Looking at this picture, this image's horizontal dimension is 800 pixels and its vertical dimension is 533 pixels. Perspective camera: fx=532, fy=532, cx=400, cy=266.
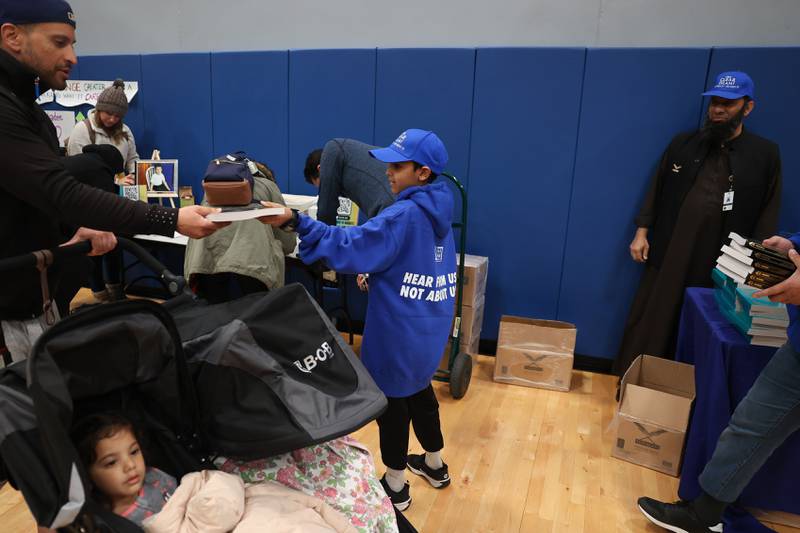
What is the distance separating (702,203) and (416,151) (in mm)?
1863

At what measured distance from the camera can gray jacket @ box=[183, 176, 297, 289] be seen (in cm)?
273

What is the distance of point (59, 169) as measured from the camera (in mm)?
1360

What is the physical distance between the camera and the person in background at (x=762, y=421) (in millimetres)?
1637

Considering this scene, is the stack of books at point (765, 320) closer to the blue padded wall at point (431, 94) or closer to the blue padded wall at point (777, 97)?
the blue padded wall at point (777, 97)

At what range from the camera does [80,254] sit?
1466 mm

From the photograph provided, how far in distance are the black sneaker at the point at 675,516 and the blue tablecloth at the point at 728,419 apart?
8 centimetres

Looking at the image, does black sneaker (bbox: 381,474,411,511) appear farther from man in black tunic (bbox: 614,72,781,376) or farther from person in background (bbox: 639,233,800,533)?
man in black tunic (bbox: 614,72,781,376)

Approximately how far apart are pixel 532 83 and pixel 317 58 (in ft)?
4.83

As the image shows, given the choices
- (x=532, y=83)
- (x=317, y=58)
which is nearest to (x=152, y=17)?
(x=317, y=58)

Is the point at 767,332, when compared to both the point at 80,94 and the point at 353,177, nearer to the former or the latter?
the point at 353,177

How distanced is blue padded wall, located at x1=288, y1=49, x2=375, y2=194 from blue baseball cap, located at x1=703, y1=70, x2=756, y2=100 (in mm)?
2029

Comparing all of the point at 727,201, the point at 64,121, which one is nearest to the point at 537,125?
the point at 727,201

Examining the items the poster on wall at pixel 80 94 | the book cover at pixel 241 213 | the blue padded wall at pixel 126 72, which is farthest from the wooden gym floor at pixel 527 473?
the poster on wall at pixel 80 94

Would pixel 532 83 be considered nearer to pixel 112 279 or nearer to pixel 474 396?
pixel 474 396
